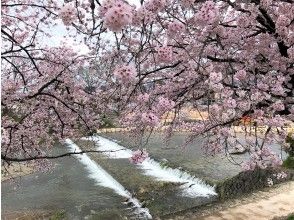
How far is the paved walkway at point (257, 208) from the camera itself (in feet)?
33.2

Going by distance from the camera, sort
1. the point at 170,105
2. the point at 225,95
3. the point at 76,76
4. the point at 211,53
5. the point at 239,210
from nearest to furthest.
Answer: the point at 170,105 < the point at 225,95 < the point at 211,53 < the point at 76,76 < the point at 239,210

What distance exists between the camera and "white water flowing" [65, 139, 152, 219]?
40.7 feet

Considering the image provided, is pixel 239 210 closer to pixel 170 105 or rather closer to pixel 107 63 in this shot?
pixel 107 63

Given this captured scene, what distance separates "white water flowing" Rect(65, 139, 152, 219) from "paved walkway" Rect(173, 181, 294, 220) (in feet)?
6.65

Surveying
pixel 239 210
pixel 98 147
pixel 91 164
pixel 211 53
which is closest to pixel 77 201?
pixel 239 210

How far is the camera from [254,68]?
21.0 ft

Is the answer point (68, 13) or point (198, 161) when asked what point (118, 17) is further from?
point (198, 161)

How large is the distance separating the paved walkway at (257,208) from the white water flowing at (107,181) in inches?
79.8

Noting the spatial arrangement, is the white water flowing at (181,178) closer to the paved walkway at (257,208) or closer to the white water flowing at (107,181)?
the white water flowing at (107,181)

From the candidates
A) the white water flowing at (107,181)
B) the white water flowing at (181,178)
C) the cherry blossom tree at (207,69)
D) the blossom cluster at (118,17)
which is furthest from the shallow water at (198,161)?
the blossom cluster at (118,17)

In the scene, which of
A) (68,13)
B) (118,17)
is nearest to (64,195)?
(68,13)

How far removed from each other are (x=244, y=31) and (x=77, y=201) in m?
9.49

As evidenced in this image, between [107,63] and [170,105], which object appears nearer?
[170,105]

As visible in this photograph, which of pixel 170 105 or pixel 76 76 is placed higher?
pixel 76 76
